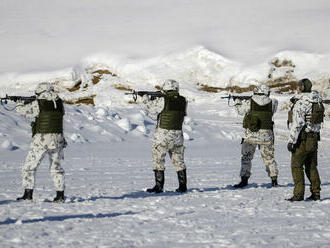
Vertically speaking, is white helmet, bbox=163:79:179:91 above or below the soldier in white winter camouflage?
above

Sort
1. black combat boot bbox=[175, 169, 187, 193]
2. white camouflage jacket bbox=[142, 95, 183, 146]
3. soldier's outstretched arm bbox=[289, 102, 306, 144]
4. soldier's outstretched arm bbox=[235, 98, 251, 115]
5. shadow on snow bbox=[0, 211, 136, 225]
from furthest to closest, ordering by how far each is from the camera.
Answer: soldier's outstretched arm bbox=[235, 98, 251, 115] → black combat boot bbox=[175, 169, 187, 193] → white camouflage jacket bbox=[142, 95, 183, 146] → soldier's outstretched arm bbox=[289, 102, 306, 144] → shadow on snow bbox=[0, 211, 136, 225]

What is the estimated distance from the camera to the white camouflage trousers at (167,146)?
7391 millimetres

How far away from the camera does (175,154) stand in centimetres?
755

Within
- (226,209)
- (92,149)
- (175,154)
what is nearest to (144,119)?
(92,149)

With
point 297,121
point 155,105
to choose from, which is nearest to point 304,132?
point 297,121

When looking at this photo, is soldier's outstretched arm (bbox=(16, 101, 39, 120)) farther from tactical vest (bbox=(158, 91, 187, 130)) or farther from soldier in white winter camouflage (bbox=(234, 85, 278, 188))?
soldier in white winter camouflage (bbox=(234, 85, 278, 188))

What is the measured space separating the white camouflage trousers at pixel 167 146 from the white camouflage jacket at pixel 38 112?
1704 millimetres

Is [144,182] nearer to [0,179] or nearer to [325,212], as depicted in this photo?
[0,179]

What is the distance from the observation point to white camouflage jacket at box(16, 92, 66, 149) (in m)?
6.30

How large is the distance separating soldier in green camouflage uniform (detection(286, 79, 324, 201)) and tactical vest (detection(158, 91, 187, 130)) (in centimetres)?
183

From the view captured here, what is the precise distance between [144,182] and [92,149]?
20.6 feet

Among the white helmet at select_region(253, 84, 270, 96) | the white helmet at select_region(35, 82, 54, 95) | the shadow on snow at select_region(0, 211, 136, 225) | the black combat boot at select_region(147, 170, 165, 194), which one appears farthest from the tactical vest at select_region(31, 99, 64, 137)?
the white helmet at select_region(253, 84, 270, 96)

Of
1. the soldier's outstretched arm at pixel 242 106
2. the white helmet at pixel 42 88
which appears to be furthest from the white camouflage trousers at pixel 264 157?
the white helmet at pixel 42 88

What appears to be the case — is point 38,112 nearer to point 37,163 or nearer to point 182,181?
point 37,163
